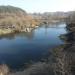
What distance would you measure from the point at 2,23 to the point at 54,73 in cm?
3659

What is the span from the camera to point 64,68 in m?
9.83

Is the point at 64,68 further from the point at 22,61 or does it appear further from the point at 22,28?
the point at 22,28

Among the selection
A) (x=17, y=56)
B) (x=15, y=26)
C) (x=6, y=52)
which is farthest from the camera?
(x=15, y=26)

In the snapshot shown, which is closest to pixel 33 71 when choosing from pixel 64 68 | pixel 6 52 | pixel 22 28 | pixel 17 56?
pixel 64 68

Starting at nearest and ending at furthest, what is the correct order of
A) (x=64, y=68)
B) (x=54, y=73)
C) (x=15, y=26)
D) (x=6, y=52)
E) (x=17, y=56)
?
1. (x=64, y=68)
2. (x=54, y=73)
3. (x=17, y=56)
4. (x=6, y=52)
5. (x=15, y=26)

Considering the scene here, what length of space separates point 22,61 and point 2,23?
3081cm

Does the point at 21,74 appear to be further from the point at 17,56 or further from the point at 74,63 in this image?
the point at 17,56

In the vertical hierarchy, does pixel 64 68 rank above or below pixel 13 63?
above

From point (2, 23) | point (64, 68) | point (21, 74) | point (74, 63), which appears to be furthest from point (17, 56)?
point (2, 23)

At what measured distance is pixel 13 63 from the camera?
1559cm

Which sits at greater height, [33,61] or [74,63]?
[74,63]

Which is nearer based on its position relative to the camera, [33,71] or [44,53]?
[33,71]

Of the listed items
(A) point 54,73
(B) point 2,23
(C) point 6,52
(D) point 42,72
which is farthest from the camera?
(B) point 2,23

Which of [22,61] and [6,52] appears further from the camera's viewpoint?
[6,52]
